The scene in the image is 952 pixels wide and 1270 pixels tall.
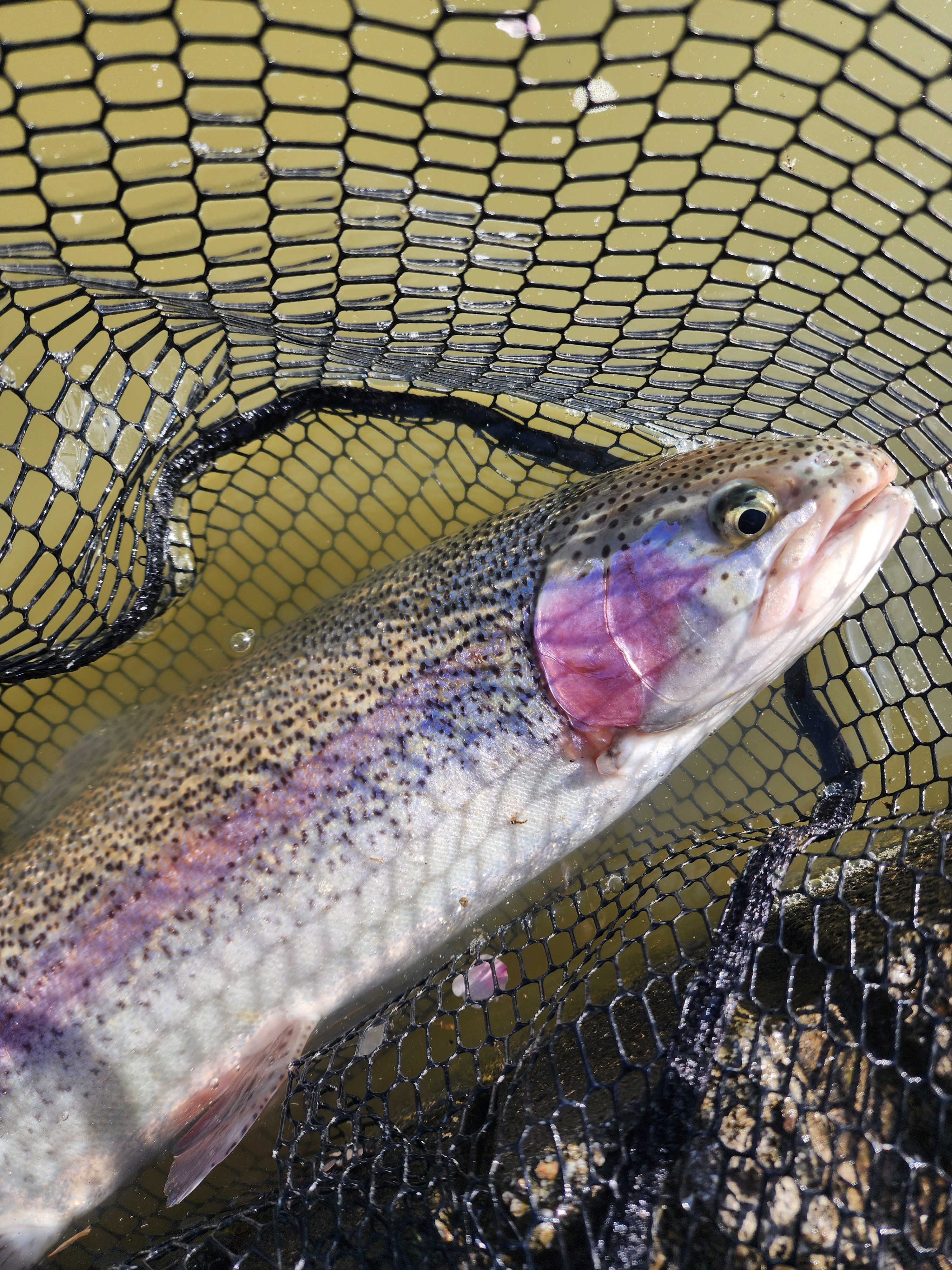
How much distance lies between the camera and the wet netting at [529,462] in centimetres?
219

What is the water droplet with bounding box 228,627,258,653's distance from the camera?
429cm

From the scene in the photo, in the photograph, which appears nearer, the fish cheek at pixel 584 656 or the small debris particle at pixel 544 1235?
the small debris particle at pixel 544 1235

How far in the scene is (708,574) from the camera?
101 inches

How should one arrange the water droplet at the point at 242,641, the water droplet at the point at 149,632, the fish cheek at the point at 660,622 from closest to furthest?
1. the fish cheek at the point at 660,622
2. the water droplet at the point at 149,632
3. the water droplet at the point at 242,641

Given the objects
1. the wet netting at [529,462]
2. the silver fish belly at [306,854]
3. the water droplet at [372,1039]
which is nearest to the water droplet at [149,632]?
the wet netting at [529,462]

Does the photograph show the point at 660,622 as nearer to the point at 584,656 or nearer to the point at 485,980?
the point at 584,656

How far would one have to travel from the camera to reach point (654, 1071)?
2.31 meters

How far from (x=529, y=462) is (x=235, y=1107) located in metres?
2.91

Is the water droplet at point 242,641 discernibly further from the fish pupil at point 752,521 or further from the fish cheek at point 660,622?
the fish pupil at point 752,521

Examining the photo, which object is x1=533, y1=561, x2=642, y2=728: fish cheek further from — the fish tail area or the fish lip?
the fish tail area

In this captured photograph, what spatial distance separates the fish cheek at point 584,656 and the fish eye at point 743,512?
40 cm

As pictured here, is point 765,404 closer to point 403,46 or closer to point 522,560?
point 522,560

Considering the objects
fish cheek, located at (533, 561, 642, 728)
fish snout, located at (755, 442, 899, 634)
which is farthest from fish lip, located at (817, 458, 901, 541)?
fish cheek, located at (533, 561, 642, 728)

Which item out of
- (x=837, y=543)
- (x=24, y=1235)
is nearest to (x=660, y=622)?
(x=837, y=543)
